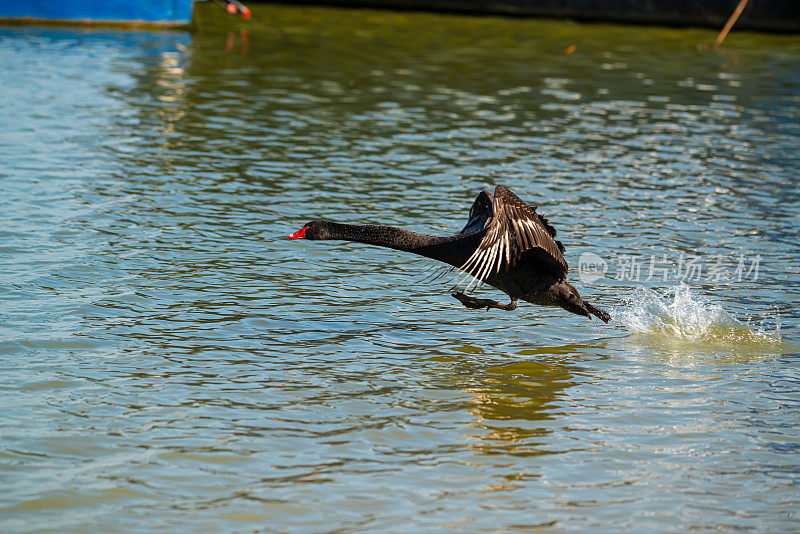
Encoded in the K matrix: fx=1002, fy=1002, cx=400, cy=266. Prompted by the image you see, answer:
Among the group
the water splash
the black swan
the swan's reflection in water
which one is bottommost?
the swan's reflection in water

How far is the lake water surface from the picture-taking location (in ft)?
21.6

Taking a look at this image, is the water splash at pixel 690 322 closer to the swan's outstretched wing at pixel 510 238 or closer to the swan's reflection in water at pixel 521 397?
the swan's reflection in water at pixel 521 397

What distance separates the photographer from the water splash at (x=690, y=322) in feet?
32.6

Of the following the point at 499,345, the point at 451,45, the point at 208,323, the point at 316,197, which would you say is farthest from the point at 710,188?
the point at 451,45

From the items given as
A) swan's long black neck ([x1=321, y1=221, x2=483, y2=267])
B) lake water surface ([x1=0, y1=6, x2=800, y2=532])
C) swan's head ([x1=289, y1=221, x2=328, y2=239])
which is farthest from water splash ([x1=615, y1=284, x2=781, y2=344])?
swan's head ([x1=289, y1=221, x2=328, y2=239])

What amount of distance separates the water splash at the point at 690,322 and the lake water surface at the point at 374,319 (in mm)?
32

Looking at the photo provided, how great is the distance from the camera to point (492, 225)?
28.2 ft

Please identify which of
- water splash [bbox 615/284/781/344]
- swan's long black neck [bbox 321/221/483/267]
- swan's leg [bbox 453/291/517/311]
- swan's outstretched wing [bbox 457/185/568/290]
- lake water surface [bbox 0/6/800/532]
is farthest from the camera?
water splash [bbox 615/284/781/344]

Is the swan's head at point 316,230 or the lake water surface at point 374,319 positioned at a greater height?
the swan's head at point 316,230

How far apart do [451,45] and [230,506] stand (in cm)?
2393

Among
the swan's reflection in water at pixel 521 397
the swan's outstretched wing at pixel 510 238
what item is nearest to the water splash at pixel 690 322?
the swan's reflection in water at pixel 521 397

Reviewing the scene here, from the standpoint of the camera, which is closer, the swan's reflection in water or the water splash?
the swan's reflection in water

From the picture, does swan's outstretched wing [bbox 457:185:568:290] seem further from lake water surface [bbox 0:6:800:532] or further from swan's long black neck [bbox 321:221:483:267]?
lake water surface [bbox 0:6:800:532]

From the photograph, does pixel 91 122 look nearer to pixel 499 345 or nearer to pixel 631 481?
pixel 499 345
